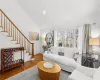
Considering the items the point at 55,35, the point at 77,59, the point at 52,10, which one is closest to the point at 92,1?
the point at 52,10

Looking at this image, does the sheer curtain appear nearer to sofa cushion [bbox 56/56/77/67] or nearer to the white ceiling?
the white ceiling

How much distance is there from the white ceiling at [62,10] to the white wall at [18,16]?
32cm

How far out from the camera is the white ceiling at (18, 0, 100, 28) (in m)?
3.55

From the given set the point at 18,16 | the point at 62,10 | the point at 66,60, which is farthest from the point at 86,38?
the point at 18,16

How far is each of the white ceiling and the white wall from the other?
12.7 inches

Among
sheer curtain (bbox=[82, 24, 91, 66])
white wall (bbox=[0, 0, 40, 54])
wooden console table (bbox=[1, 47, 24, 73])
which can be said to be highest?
white wall (bbox=[0, 0, 40, 54])

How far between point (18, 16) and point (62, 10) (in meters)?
2.80

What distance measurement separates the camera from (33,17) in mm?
5672

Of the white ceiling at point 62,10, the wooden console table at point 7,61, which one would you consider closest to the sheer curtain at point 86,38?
the white ceiling at point 62,10

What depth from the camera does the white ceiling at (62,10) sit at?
3549 mm

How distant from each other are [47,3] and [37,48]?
12.0 ft

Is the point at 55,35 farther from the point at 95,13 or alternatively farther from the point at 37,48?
the point at 95,13

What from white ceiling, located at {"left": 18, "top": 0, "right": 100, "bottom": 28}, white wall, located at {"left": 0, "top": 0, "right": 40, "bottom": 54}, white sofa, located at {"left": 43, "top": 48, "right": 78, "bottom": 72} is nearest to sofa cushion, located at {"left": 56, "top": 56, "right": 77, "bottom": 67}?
white sofa, located at {"left": 43, "top": 48, "right": 78, "bottom": 72}

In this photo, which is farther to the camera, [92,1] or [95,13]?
[95,13]
